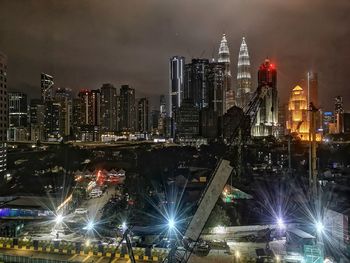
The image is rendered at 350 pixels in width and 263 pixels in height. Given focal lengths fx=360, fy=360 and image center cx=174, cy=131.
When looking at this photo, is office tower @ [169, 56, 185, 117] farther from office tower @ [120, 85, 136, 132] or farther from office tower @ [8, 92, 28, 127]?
office tower @ [8, 92, 28, 127]

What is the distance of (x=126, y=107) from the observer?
285 ft

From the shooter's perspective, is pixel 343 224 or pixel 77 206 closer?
pixel 343 224

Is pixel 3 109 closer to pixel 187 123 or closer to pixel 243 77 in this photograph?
→ pixel 187 123

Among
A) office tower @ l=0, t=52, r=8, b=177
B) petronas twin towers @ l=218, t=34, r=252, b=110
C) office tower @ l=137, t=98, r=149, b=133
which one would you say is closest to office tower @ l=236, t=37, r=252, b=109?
petronas twin towers @ l=218, t=34, r=252, b=110

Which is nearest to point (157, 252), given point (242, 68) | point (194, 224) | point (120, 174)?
point (194, 224)

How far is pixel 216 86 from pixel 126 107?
22134mm

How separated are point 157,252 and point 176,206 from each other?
6.76 m

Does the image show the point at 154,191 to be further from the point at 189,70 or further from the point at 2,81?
the point at 189,70

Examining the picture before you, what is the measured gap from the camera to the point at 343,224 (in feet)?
27.0

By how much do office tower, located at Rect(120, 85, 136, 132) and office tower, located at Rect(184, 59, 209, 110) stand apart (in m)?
13.4

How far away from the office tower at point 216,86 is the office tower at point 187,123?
37.9 ft

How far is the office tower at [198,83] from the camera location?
84.5 metres

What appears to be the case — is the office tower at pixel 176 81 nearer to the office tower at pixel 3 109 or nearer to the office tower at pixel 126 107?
the office tower at pixel 126 107

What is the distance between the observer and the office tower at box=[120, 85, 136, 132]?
283 ft
